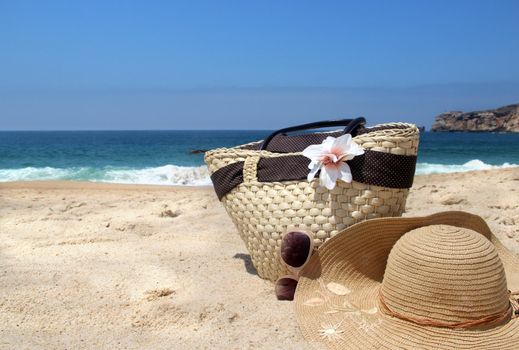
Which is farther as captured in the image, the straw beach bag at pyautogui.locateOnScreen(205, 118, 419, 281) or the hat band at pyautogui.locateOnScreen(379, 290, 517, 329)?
the straw beach bag at pyautogui.locateOnScreen(205, 118, 419, 281)

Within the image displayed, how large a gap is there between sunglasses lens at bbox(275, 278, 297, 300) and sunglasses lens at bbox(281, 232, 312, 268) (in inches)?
4.9

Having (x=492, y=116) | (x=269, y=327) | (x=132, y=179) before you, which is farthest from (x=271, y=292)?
(x=492, y=116)

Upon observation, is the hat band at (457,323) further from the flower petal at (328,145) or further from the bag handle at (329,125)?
the bag handle at (329,125)

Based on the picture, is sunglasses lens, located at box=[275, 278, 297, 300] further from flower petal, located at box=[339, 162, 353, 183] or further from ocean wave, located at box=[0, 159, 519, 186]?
ocean wave, located at box=[0, 159, 519, 186]

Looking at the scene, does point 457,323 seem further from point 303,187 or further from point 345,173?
point 303,187

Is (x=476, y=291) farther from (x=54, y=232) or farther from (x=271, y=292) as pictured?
(x=54, y=232)

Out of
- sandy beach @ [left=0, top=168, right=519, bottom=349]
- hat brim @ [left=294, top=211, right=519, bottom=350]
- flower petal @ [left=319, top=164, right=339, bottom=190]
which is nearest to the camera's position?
hat brim @ [left=294, top=211, right=519, bottom=350]

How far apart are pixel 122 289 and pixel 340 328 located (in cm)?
118

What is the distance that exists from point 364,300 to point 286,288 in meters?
0.38

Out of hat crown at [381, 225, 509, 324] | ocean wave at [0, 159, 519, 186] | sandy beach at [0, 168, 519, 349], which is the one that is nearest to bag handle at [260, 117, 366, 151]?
hat crown at [381, 225, 509, 324]

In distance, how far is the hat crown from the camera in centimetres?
174

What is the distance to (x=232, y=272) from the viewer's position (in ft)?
9.00

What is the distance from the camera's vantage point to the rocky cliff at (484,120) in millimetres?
68250

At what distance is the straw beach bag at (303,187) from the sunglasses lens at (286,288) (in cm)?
8
